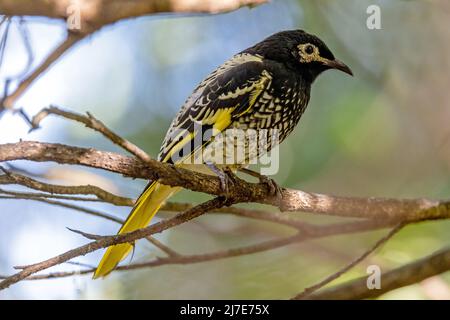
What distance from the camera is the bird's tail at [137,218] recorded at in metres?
3.32

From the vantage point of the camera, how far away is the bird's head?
3.88 meters

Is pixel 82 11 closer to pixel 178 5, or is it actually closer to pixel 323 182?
pixel 178 5

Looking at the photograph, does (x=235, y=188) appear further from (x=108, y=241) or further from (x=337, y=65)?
(x=337, y=65)

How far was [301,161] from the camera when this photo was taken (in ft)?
18.6

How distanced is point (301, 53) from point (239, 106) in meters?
0.54

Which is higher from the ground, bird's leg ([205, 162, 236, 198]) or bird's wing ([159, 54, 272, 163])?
bird's wing ([159, 54, 272, 163])

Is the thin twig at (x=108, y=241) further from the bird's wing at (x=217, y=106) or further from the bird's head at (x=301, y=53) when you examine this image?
the bird's head at (x=301, y=53)

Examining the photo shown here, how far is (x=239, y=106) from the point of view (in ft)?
11.9

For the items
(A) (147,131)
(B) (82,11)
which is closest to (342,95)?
(A) (147,131)

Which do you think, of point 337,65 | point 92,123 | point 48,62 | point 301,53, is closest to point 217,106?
point 301,53

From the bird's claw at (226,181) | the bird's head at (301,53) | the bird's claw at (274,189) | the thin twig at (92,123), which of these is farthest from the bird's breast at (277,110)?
the thin twig at (92,123)

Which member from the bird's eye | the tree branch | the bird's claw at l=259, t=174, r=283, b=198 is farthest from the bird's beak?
the bird's claw at l=259, t=174, r=283, b=198

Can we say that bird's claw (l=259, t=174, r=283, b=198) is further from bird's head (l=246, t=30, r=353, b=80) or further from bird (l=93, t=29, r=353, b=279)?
bird's head (l=246, t=30, r=353, b=80)

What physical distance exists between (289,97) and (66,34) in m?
1.19
